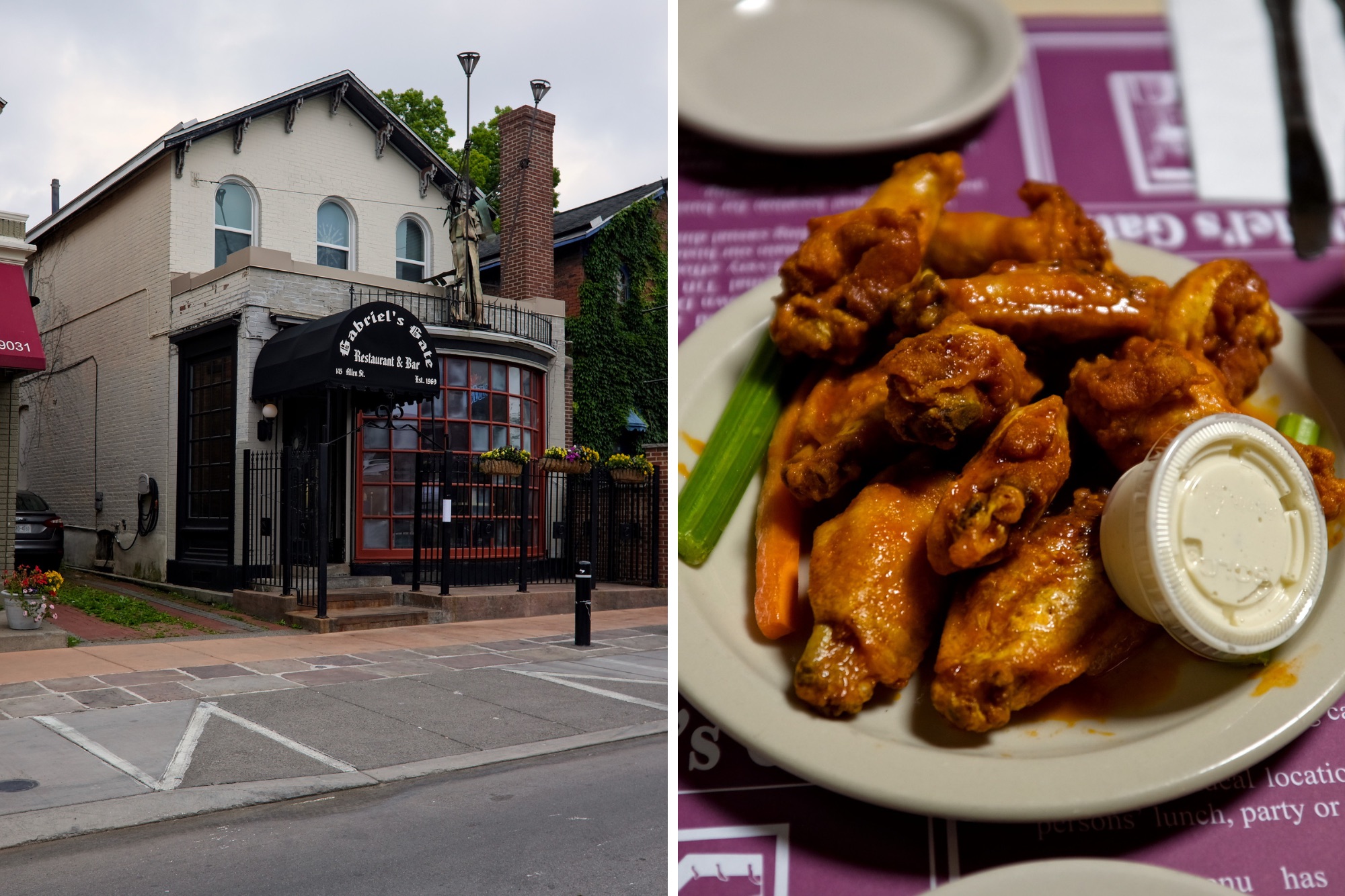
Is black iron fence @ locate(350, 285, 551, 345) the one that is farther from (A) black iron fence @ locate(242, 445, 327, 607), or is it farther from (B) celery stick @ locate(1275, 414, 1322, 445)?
(B) celery stick @ locate(1275, 414, 1322, 445)

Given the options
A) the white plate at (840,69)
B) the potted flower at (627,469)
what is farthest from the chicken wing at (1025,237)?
the potted flower at (627,469)

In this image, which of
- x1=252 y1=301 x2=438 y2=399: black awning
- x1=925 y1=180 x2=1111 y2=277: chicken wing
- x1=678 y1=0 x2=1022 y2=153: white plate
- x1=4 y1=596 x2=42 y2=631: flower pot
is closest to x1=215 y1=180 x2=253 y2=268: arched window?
x1=252 y1=301 x2=438 y2=399: black awning

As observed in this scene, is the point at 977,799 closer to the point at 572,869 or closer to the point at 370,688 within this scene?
the point at 572,869

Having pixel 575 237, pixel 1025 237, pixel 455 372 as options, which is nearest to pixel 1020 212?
pixel 1025 237

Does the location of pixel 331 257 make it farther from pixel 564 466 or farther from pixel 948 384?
pixel 948 384

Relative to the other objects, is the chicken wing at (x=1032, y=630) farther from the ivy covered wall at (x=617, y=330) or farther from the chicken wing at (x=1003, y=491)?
the ivy covered wall at (x=617, y=330)
